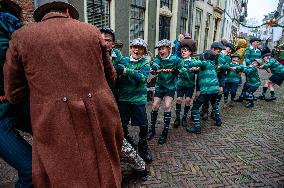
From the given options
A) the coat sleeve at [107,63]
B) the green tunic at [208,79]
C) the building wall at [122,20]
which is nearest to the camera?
the coat sleeve at [107,63]

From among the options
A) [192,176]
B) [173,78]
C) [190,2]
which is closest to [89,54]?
[192,176]

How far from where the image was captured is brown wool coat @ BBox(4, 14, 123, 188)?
5.77 feet

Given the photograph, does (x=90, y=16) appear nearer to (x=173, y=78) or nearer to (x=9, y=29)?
(x=173, y=78)

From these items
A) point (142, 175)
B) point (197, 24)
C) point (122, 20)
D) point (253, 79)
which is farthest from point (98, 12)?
point (197, 24)

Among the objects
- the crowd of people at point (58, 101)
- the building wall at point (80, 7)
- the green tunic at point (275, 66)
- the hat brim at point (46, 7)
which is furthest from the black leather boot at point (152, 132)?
the green tunic at point (275, 66)

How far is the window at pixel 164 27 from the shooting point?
12698 millimetres

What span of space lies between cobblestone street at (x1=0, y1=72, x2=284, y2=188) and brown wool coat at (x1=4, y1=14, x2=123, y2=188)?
164 centimetres

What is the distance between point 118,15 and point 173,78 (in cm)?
550

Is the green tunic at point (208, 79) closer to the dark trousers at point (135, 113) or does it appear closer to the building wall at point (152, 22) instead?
the dark trousers at point (135, 113)

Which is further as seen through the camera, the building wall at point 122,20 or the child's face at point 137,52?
the building wall at point 122,20

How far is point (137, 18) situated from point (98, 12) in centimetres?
232

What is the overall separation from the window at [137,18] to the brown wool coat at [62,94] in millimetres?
8660

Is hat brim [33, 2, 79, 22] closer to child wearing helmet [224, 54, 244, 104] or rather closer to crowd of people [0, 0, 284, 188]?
crowd of people [0, 0, 284, 188]

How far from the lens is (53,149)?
6.07 feet
